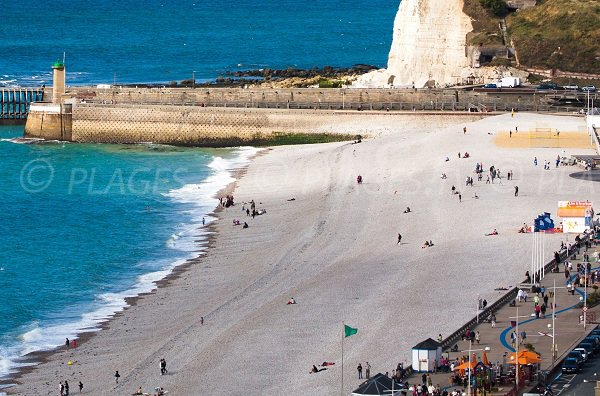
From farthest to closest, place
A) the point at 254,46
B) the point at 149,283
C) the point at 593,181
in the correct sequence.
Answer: the point at 254,46 < the point at 593,181 < the point at 149,283

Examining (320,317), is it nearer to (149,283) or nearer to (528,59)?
(149,283)

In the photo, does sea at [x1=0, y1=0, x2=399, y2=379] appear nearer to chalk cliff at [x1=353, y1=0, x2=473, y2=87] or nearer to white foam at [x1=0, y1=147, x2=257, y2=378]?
white foam at [x1=0, y1=147, x2=257, y2=378]

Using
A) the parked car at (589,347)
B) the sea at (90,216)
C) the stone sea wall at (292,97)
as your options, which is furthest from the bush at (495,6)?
the parked car at (589,347)

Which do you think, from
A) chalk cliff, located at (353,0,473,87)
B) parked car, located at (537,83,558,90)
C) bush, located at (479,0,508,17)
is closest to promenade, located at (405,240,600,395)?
parked car, located at (537,83,558,90)

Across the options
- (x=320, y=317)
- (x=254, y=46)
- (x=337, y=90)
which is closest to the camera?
(x=320, y=317)

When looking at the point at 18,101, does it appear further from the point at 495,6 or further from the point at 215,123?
the point at 495,6

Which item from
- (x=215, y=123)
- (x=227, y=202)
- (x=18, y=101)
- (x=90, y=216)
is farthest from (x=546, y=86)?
(x=18, y=101)

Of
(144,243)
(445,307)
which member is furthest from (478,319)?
(144,243)

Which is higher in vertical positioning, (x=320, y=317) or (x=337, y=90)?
(x=337, y=90)
